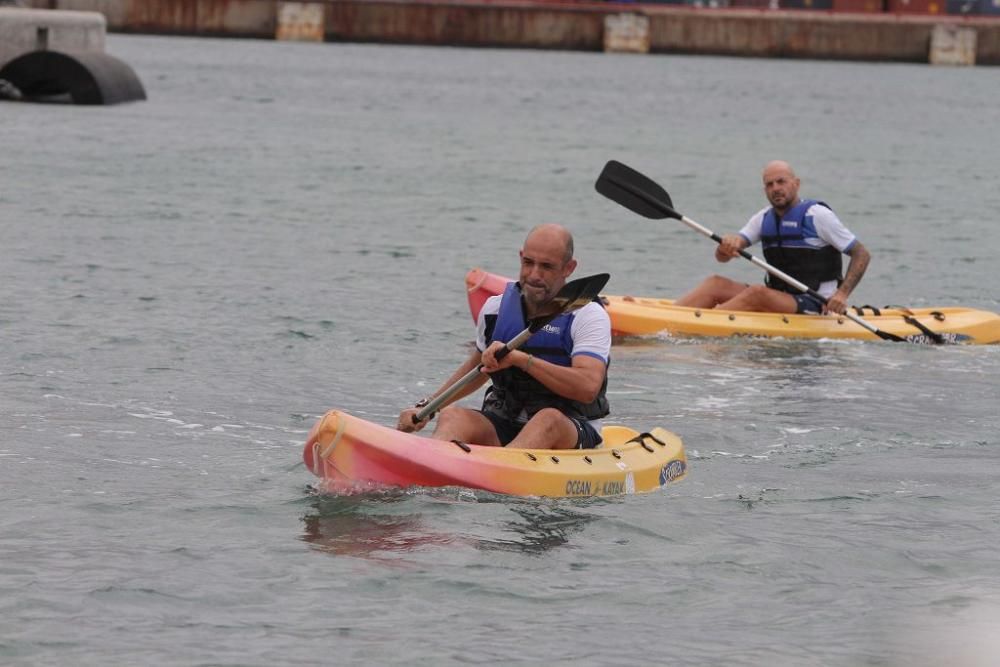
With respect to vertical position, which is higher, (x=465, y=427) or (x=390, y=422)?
(x=465, y=427)

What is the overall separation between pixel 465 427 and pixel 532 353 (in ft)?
1.47

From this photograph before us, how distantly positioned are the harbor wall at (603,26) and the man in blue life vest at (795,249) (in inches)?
2096

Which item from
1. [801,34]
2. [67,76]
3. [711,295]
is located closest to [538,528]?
[711,295]

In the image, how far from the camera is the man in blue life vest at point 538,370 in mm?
7883

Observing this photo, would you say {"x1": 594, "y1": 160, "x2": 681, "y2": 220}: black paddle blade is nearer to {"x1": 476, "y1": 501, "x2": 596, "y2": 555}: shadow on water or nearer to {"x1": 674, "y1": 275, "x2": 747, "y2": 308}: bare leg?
{"x1": 674, "y1": 275, "x2": 747, "y2": 308}: bare leg

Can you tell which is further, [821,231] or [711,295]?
[711,295]

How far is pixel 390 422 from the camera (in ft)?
35.1

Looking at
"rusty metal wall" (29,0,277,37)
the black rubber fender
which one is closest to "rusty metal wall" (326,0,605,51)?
"rusty metal wall" (29,0,277,37)

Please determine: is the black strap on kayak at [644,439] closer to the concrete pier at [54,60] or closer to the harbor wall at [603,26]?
the concrete pier at [54,60]

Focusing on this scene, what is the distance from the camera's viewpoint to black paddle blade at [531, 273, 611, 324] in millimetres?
7816

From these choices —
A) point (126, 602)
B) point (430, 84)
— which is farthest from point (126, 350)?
point (430, 84)

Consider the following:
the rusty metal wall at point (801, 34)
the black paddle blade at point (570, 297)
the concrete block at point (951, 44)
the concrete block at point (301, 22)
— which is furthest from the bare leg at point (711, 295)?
the concrete block at point (951, 44)

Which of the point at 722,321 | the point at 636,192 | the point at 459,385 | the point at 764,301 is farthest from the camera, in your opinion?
the point at 764,301

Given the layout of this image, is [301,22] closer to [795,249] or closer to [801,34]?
[801,34]
